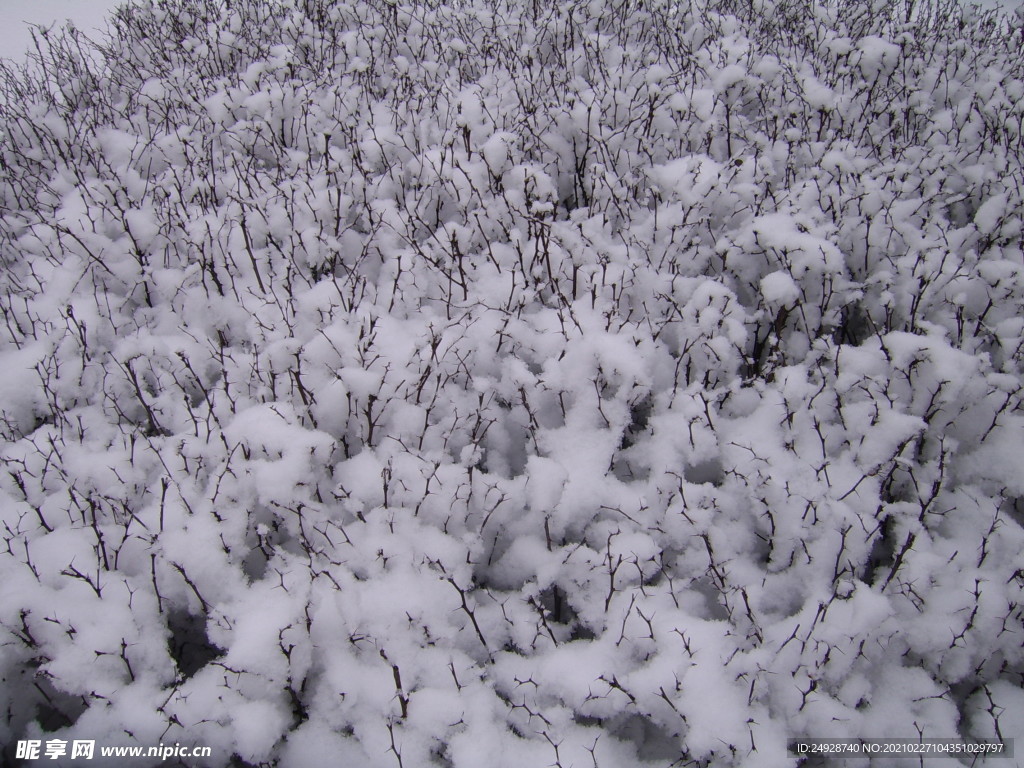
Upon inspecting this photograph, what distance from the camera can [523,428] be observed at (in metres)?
2.25

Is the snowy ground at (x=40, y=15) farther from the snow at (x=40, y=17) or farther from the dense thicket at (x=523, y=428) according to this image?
the dense thicket at (x=523, y=428)

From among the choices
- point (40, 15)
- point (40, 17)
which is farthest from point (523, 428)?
point (40, 15)

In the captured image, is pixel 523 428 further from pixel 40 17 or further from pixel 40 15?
pixel 40 15

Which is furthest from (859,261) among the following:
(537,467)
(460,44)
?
(460,44)

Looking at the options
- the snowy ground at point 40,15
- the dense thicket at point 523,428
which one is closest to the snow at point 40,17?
the snowy ground at point 40,15

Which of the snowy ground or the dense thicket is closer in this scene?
the dense thicket

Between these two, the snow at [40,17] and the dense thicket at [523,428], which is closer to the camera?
the dense thicket at [523,428]

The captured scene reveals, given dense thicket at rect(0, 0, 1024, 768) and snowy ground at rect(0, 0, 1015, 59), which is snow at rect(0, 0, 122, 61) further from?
dense thicket at rect(0, 0, 1024, 768)

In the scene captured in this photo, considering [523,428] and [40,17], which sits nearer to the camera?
[523,428]

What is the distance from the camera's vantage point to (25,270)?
2.98 metres

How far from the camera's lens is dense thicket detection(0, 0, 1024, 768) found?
159 centimetres

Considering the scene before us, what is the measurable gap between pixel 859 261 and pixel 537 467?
1919 millimetres

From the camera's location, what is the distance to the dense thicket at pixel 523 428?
159 centimetres

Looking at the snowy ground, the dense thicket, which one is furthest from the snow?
the dense thicket
